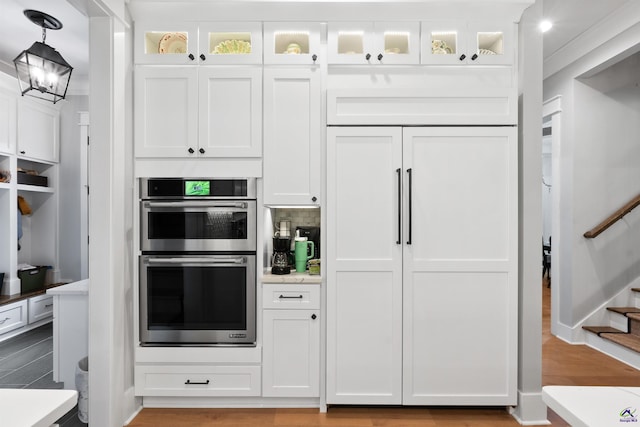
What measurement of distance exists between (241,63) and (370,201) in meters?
1.22

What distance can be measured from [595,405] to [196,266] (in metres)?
2.10

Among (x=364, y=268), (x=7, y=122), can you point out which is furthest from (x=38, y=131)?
(x=364, y=268)

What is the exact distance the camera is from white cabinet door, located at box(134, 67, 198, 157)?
241cm

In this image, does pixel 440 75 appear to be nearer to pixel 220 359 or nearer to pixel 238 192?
pixel 238 192

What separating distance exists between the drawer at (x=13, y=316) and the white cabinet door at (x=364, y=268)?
3339 mm

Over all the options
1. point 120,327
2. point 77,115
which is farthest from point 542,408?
point 77,115

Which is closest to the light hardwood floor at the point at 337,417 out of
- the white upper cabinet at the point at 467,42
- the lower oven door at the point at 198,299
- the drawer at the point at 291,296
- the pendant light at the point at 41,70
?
the lower oven door at the point at 198,299

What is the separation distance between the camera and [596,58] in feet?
10.9

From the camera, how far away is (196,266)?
7.88 ft

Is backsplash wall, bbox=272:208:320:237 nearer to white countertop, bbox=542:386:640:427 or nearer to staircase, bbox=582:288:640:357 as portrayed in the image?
white countertop, bbox=542:386:640:427

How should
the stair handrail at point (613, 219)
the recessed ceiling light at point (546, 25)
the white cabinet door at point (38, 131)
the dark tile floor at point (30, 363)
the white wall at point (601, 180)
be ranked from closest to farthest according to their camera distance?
the dark tile floor at point (30, 363) < the recessed ceiling light at point (546, 25) < the stair handrail at point (613, 219) < the white wall at point (601, 180) < the white cabinet door at point (38, 131)

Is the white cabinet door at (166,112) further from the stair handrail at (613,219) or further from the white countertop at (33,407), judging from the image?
the stair handrail at (613,219)

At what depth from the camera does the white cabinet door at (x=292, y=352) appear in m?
2.39

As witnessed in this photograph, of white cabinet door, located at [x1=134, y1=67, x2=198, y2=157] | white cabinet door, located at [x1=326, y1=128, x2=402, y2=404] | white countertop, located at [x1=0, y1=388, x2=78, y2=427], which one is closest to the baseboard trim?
white cabinet door, located at [x1=326, y1=128, x2=402, y2=404]
